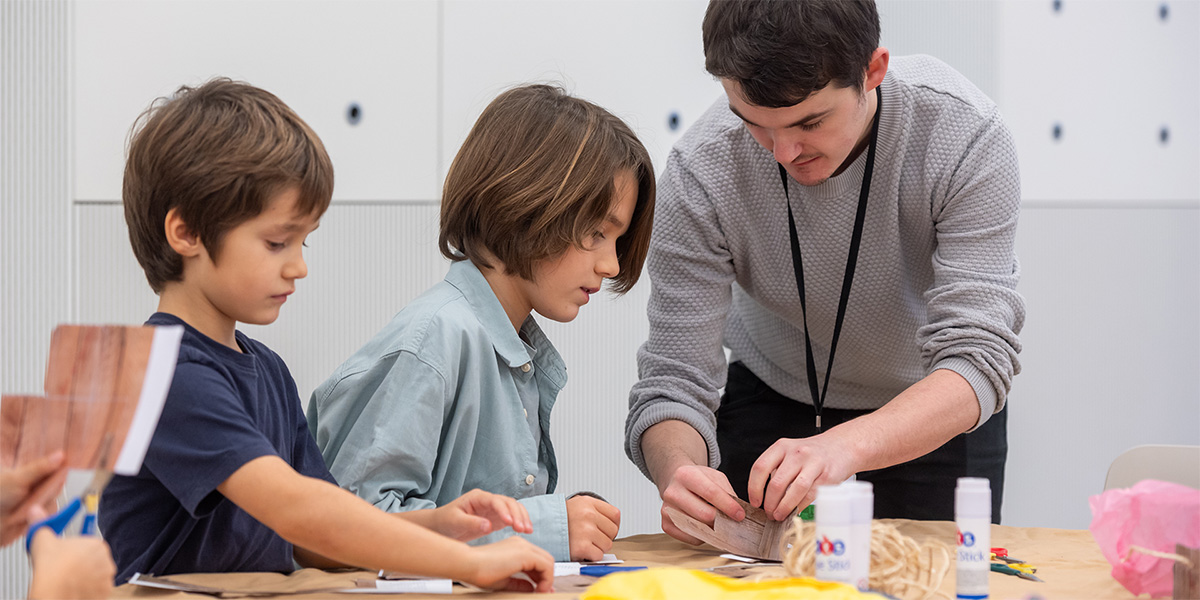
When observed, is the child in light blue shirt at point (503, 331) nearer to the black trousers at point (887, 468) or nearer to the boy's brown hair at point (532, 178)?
the boy's brown hair at point (532, 178)

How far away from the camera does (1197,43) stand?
8.69 ft

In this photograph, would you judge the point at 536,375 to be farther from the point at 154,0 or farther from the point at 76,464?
the point at 154,0

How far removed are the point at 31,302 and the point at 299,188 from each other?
163cm

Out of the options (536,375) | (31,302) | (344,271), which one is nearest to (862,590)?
(536,375)

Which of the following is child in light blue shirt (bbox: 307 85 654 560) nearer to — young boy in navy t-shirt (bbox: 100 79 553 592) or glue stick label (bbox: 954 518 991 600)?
young boy in navy t-shirt (bbox: 100 79 553 592)

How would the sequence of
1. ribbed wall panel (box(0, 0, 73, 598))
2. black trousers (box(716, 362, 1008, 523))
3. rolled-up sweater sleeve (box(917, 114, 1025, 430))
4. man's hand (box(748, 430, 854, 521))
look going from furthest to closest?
ribbed wall panel (box(0, 0, 73, 598))
black trousers (box(716, 362, 1008, 523))
rolled-up sweater sleeve (box(917, 114, 1025, 430))
man's hand (box(748, 430, 854, 521))

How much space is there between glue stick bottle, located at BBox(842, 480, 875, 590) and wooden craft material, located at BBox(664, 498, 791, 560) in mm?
360

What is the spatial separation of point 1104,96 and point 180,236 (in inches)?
96.7

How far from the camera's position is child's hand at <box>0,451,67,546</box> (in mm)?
720

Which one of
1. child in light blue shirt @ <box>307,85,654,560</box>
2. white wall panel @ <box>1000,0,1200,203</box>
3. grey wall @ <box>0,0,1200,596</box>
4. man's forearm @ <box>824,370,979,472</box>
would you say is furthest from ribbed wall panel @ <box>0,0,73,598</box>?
white wall panel @ <box>1000,0,1200,203</box>

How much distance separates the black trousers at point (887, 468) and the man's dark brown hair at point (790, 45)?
2.25 ft

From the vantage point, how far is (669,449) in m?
1.43

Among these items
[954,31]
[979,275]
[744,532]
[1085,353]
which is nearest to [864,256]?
[979,275]

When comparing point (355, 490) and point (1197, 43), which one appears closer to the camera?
point (355, 490)
